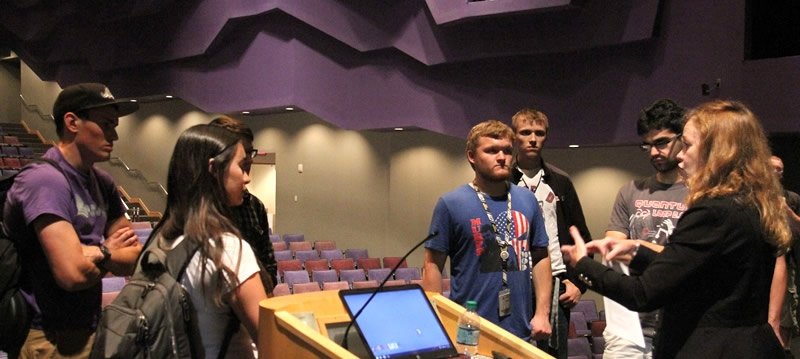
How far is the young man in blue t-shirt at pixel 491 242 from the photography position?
136 inches

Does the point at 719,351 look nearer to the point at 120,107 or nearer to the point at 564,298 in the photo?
the point at 564,298

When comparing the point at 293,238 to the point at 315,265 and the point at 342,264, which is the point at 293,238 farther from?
the point at 315,265

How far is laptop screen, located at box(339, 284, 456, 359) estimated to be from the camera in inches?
89.5

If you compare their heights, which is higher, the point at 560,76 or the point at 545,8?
the point at 545,8

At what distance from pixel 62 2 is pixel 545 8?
1299 centimetres

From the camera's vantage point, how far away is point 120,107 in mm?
2992

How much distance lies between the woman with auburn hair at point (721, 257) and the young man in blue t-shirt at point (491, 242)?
1.02m

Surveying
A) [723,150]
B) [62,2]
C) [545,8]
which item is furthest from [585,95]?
[62,2]

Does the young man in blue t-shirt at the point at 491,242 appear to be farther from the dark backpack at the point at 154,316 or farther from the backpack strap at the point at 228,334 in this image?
the dark backpack at the point at 154,316

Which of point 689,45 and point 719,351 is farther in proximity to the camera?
point 689,45

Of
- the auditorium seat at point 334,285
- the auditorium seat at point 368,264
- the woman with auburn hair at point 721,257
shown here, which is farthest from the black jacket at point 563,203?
the auditorium seat at point 368,264

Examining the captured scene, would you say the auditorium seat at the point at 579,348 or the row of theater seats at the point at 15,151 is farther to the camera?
the row of theater seats at the point at 15,151

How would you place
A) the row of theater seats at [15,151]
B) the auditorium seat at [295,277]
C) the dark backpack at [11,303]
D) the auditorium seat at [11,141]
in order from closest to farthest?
the dark backpack at [11,303], the auditorium seat at [295,277], the row of theater seats at [15,151], the auditorium seat at [11,141]

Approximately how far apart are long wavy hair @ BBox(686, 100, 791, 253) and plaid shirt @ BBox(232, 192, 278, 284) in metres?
1.80
